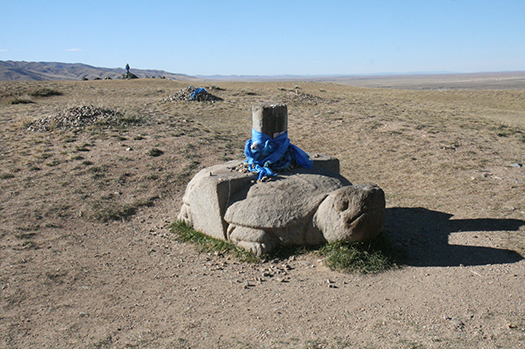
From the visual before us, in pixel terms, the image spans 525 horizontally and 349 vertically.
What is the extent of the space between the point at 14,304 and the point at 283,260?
358cm

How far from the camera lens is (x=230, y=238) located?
687cm

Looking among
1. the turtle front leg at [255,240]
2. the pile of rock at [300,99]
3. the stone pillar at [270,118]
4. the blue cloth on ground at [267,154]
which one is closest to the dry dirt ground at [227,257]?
the turtle front leg at [255,240]

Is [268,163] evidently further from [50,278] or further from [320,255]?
[50,278]

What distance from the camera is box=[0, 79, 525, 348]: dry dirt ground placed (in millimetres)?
4746

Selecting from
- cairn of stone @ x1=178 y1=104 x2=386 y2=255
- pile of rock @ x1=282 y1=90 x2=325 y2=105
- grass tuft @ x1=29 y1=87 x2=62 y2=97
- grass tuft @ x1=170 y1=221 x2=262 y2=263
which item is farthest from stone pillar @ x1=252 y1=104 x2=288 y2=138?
grass tuft @ x1=29 y1=87 x2=62 y2=97

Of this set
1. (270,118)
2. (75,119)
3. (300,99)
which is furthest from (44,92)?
(270,118)

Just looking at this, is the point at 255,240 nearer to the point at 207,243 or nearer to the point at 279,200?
the point at 279,200

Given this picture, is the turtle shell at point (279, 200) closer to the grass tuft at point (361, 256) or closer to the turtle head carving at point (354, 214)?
the turtle head carving at point (354, 214)

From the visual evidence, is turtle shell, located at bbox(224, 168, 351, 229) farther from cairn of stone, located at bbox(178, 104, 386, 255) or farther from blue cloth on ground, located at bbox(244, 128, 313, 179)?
blue cloth on ground, located at bbox(244, 128, 313, 179)

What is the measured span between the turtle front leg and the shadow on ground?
80.7 inches

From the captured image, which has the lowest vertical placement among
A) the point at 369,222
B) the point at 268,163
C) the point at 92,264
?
the point at 92,264

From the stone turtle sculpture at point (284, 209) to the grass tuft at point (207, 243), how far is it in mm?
95

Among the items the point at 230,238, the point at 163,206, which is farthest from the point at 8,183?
the point at 230,238

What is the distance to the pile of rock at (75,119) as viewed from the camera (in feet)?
46.3
